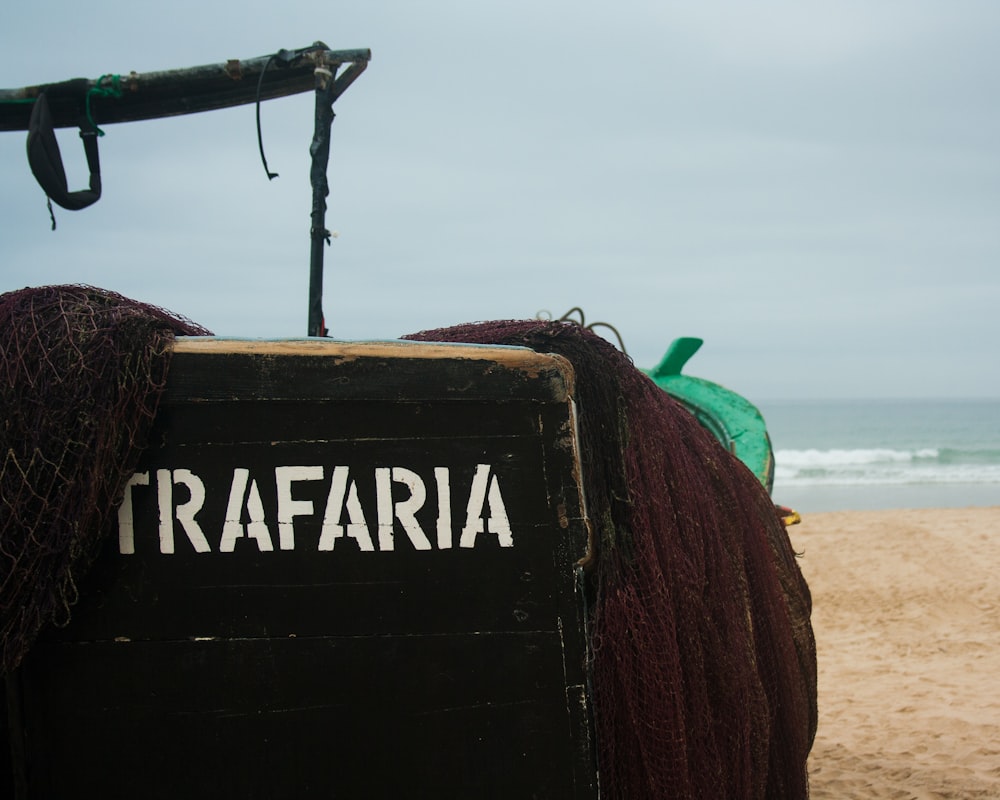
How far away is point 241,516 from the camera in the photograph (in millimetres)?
2041

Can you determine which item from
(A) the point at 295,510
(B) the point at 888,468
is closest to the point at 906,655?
(A) the point at 295,510

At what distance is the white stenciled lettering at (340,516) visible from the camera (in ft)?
6.70

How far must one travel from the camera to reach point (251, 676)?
6.76 ft

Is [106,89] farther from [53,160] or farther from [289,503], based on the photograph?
[289,503]

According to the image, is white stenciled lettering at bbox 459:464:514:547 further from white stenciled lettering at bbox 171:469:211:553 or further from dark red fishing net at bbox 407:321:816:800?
white stenciled lettering at bbox 171:469:211:553

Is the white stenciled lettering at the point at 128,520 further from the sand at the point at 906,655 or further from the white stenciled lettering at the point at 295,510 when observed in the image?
the sand at the point at 906,655

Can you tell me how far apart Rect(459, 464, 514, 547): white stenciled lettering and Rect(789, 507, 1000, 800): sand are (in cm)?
360

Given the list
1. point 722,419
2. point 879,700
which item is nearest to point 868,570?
point 879,700

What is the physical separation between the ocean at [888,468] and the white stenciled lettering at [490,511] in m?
23.3

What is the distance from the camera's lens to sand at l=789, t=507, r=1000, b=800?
5277 millimetres

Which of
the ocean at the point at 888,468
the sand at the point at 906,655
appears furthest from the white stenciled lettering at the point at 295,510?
the ocean at the point at 888,468

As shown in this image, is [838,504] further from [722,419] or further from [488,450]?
[488,450]

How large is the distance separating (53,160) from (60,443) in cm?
223

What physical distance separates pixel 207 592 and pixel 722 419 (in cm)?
448
